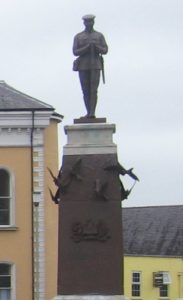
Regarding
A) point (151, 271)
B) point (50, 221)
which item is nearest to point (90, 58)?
point (50, 221)

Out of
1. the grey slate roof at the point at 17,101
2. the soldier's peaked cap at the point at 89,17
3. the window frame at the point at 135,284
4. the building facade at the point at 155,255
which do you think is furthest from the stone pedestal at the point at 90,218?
the window frame at the point at 135,284

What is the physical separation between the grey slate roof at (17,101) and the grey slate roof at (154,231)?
25.0 meters

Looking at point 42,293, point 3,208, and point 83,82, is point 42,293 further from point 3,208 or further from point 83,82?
point 83,82

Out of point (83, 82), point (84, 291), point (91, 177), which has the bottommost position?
point (84, 291)

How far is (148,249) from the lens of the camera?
73.1 m

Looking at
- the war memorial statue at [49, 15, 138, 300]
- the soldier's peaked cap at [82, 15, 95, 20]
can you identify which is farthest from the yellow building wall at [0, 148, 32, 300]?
the war memorial statue at [49, 15, 138, 300]

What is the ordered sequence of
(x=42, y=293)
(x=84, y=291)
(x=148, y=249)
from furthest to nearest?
(x=148, y=249) → (x=42, y=293) → (x=84, y=291)

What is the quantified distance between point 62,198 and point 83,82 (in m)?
2.11

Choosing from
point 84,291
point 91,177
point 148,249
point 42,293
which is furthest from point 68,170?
point 148,249

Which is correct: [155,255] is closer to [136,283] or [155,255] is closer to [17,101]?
[136,283]

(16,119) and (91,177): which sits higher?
(16,119)

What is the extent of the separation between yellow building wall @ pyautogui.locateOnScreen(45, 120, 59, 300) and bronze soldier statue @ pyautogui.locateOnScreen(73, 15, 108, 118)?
18533mm

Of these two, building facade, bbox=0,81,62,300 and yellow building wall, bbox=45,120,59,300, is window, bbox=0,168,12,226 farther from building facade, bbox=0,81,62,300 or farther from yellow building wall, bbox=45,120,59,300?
yellow building wall, bbox=45,120,59,300

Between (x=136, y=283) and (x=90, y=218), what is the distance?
46237 mm
